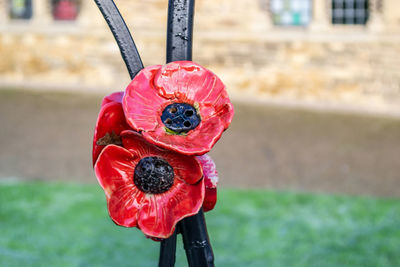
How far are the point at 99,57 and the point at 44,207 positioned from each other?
818 centimetres

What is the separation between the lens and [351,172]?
6895mm

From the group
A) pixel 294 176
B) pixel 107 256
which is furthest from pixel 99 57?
pixel 107 256

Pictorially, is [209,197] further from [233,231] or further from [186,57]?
[233,231]

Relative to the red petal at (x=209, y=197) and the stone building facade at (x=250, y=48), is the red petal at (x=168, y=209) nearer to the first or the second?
the red petal at (x=209, y=197)

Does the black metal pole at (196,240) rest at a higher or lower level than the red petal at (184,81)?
lower

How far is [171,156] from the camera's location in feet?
5.04

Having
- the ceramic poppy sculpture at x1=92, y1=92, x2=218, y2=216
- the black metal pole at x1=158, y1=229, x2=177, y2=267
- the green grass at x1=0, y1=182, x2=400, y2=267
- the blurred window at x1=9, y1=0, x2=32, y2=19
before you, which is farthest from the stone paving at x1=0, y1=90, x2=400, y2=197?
the ceramic poppy sculpture at x1=92, y1=92, x2=218, y2=216

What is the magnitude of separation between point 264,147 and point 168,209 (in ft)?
21.6

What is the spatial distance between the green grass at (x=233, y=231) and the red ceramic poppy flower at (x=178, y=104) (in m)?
2.79

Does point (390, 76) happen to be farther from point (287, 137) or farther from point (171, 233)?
point (171, 233)

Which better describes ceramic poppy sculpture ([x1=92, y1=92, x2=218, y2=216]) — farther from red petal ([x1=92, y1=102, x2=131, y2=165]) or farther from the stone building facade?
the stone building facade

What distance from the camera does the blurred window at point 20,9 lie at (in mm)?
14312

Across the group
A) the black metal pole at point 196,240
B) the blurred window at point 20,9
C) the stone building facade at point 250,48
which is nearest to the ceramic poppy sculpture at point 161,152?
the black metal pole at point 196,240

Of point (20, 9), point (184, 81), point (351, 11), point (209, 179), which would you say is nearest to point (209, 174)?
point (209, 179)
